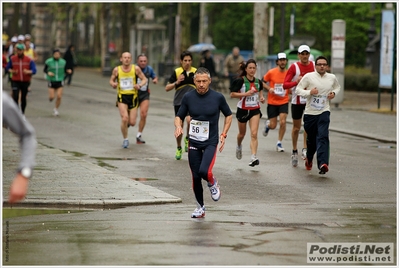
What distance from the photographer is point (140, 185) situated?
1316 cm

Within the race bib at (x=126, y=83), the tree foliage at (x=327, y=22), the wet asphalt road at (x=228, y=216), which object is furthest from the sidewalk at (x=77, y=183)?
the tree foliage at (x=327, y=22)

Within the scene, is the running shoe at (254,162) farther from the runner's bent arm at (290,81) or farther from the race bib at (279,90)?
the race bib at (279,90)

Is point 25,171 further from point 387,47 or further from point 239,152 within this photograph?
point 387,47

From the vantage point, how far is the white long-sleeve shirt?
48.6 feet

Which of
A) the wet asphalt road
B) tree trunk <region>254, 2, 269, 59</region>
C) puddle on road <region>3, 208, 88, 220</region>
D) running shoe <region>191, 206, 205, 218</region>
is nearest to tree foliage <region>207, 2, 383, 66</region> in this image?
tree trunk <region>254, 2, 269, 59</region>

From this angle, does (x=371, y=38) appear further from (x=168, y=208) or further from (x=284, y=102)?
(x=168, y=208)

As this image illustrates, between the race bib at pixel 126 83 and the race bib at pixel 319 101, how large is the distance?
191 inches

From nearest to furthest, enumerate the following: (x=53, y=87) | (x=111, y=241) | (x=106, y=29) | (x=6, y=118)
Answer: (x=6, y=118) → (x=111, y=241) → (x=53, y=87) → (x=106, y=29)

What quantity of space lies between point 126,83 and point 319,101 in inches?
197

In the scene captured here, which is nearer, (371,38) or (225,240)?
(225,240)

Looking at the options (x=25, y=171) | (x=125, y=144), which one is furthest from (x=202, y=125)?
(x=125, y=144)

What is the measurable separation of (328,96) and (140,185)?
3.21 metres

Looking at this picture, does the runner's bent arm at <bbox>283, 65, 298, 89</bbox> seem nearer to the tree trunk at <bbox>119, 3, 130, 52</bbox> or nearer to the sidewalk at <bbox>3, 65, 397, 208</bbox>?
the sidewalk at <bbox>3, 65, 397, 208</bbox>

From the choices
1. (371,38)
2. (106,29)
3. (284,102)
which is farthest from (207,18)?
(284,102)
